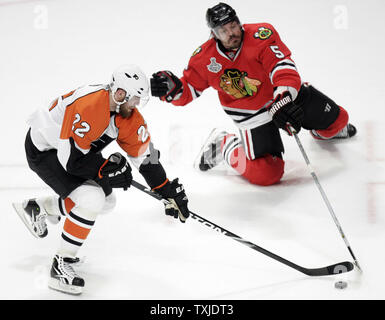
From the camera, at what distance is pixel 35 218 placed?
2.85 meters

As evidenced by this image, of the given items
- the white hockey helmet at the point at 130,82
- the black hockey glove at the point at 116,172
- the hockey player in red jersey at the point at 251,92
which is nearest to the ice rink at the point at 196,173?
the hockey player in red jersey at the point at 251,92

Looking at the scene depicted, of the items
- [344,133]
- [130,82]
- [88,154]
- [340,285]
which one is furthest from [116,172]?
[344,133]

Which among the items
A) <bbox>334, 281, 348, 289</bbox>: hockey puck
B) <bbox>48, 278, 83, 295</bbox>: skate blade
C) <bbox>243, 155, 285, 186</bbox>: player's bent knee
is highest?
<bbox>48, 278, 83, 295</bbox>: skate blade

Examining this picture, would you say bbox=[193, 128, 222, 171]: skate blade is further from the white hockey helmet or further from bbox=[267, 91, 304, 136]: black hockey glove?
the white hockey helmet

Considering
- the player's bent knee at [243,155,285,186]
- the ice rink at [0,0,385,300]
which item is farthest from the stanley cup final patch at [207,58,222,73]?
the ice rink at [0,0,385,300]

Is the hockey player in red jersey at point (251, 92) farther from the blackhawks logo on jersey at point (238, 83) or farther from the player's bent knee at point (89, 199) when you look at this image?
the player's bent knee at point (89, 199)

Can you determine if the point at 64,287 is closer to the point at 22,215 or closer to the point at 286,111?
the point at 22,215

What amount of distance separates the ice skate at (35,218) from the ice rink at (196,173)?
6cm

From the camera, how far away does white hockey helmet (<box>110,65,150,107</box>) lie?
7.97ft

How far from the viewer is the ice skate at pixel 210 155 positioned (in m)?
3.46

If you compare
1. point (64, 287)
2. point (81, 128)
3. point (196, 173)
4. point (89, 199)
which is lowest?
point (196, 173)

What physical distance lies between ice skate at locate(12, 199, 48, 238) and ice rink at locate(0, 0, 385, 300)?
0.06 metres

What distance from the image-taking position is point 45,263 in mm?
2711

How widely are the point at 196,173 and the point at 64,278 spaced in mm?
1222
